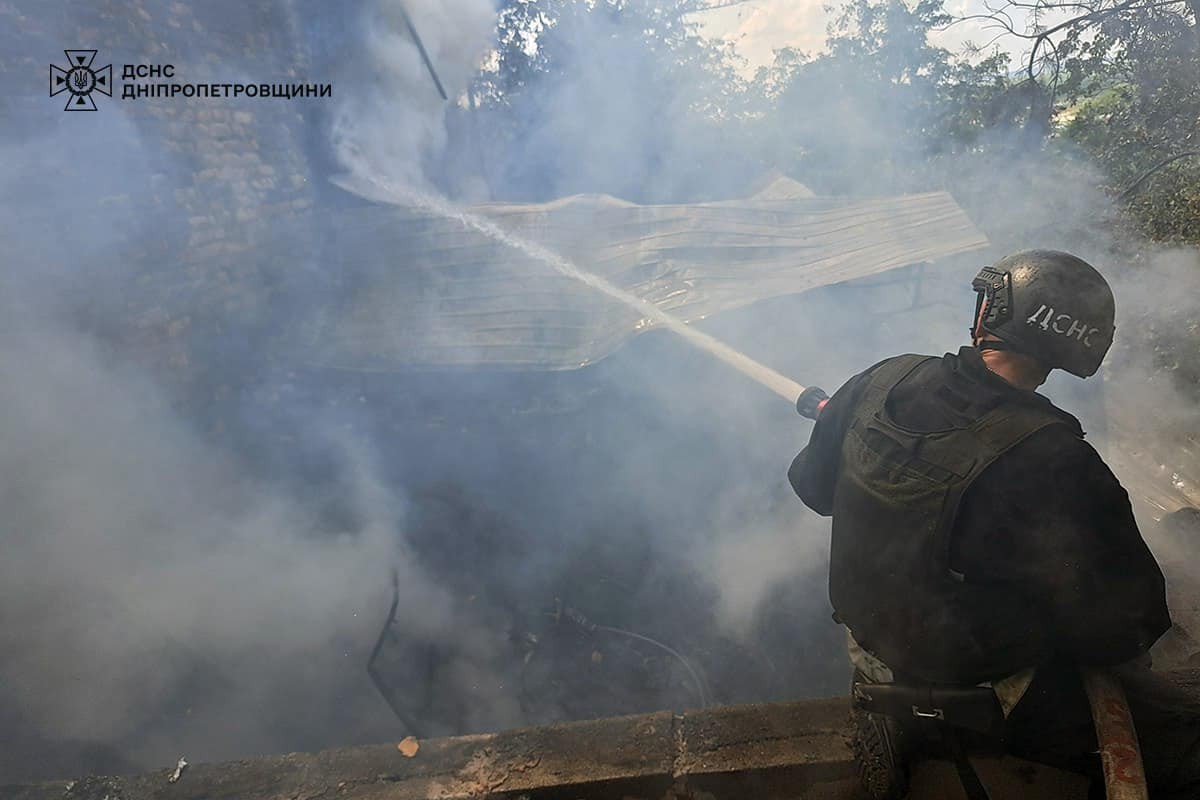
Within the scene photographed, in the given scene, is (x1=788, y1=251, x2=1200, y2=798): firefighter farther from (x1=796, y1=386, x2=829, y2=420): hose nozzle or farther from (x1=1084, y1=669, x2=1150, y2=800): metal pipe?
(x1=796, y1=386, x2=829, y2=420): hose nozzle

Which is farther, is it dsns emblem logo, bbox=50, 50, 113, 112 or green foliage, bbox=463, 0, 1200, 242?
green foliage, bbox=463, 0, 1200, 242

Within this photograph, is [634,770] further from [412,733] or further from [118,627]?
[118,627]

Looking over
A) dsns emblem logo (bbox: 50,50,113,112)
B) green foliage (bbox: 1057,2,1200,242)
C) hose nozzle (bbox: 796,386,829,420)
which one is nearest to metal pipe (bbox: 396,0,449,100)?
dsns emblem logo (bbox: 50,50,113,112)

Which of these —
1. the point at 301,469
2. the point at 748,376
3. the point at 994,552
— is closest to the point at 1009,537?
the point at 994,552

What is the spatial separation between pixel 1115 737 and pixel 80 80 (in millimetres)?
6053

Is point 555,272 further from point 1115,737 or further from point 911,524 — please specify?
point 1115,737

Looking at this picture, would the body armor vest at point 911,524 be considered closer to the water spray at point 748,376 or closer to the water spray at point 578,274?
the water spray at point 748,376

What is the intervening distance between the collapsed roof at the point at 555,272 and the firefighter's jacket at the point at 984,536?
120 inches

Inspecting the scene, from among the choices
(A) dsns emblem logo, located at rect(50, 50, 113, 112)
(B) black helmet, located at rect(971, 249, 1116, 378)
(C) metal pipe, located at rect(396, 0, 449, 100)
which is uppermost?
(C) metal pipe, located at rect(396, 0, 449, 100)

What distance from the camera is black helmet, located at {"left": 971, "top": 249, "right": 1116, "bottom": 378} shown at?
1.75 meters

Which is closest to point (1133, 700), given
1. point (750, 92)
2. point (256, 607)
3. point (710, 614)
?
point (710, 614)

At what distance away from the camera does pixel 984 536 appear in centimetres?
167

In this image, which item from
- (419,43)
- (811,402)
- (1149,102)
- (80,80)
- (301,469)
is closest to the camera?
(811,402)

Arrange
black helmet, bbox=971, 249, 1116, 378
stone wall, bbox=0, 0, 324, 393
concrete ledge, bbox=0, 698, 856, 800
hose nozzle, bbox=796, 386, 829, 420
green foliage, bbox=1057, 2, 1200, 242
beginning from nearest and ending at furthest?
black helmet, bbox=971, 249, 1116, 378, concrete ledge, bbox=0, 698, 856, 800, hose nozzle, bbox=796, 386, 829, 420, stone wall, bbox=0, 0, 324, 393, green foliage, bbox=1057, 2, 1200, 242
